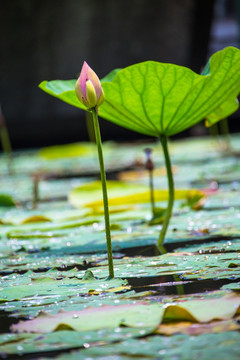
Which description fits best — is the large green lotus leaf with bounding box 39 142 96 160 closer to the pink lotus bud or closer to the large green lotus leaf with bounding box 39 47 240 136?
the large green lotus leaf with bounding box 39 47 240 136

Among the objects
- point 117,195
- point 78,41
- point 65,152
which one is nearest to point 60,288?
point 117,195

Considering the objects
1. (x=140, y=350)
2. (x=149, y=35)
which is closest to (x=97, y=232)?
(x=140, y=350)

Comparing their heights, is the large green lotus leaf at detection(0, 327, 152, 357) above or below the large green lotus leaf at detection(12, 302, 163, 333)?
below

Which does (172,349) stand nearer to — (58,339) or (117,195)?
(58,339)

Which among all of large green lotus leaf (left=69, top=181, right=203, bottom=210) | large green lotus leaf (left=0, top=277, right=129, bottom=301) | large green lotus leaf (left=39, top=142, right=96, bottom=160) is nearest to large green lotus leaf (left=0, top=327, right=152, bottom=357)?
large green lotus leaf (left=0, top=277, right=129, bottom=301)

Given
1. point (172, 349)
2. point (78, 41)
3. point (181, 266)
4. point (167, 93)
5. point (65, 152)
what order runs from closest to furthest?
1. point (172, 349)
2. point (181, 266)
3. point (167, 93)
4. point (65, 152)
5. point (78, 41)

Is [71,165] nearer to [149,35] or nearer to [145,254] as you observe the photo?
[145,254]
